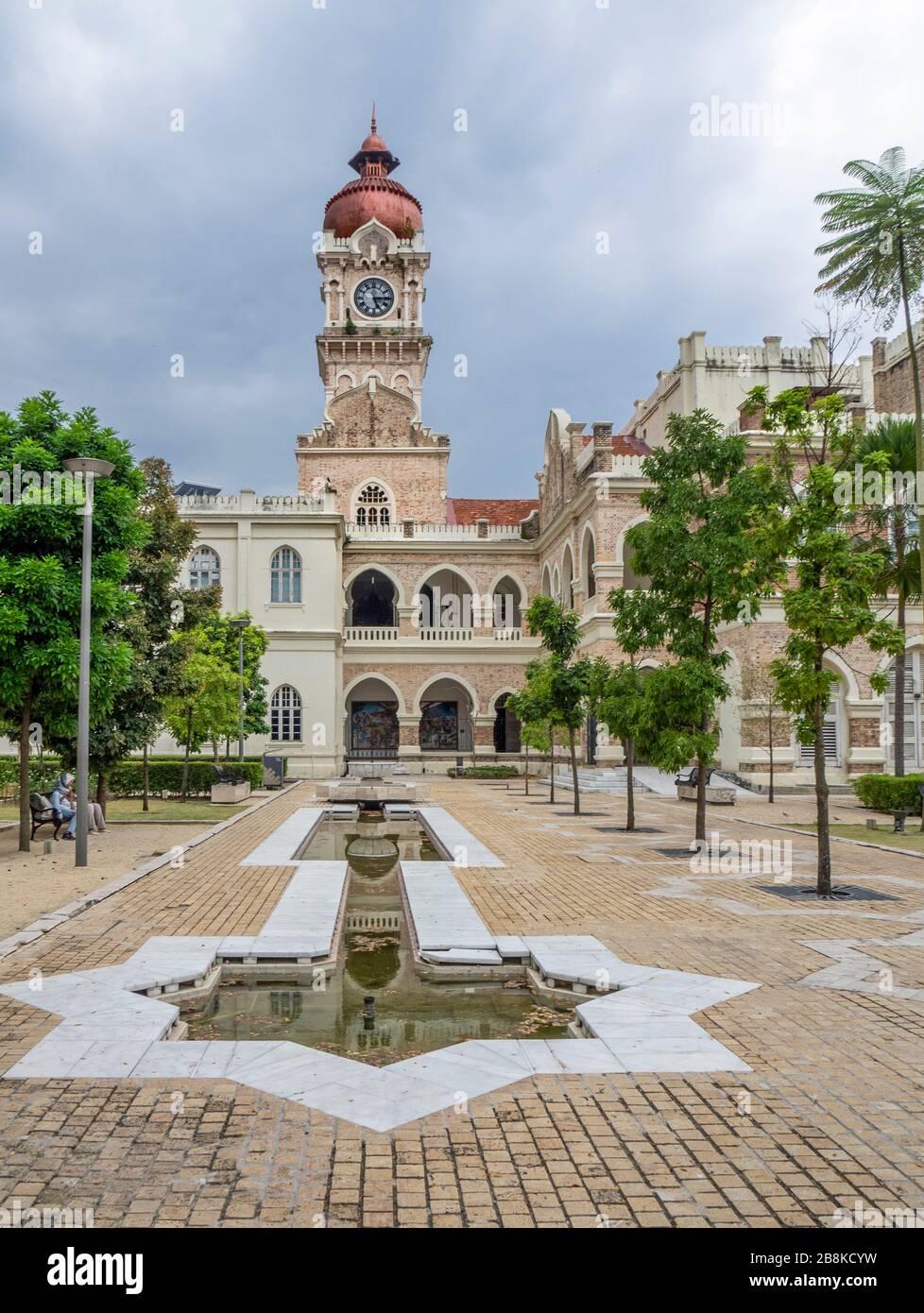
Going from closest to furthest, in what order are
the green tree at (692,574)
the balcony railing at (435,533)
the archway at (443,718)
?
the green tree at (692,574)
the balcony railing at (435,533)
the archway at (443,718)

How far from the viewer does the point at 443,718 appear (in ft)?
156

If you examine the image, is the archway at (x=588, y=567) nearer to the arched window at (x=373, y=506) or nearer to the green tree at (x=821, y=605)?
the arched window at (x=373, y=506)

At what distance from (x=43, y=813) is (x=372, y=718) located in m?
30.3

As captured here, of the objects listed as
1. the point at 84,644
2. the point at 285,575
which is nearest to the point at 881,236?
the point at 84,644

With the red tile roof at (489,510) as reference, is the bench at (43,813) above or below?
below

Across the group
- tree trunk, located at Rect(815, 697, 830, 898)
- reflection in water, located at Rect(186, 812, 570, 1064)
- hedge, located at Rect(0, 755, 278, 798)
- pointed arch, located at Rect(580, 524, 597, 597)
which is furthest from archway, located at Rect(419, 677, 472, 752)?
reflection in water, located at Rect(186, 812, 570, 1064)

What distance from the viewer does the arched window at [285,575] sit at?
40.5 m

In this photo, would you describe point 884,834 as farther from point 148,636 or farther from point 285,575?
point 285,575

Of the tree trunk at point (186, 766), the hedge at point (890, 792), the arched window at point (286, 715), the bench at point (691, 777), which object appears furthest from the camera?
the arched window at point (286, 715)

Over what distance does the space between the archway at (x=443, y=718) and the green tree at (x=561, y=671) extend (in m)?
23.0

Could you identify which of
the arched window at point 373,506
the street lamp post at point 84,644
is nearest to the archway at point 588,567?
the arched window at point 373,506

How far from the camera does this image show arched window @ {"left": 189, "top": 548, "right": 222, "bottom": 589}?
40.3 metres

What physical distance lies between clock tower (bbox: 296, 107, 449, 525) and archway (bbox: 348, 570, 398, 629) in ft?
11.0

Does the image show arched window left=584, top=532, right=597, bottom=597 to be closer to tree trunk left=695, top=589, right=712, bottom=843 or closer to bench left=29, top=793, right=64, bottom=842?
tree trunk left=695, top=589, right=712, bottom=843
